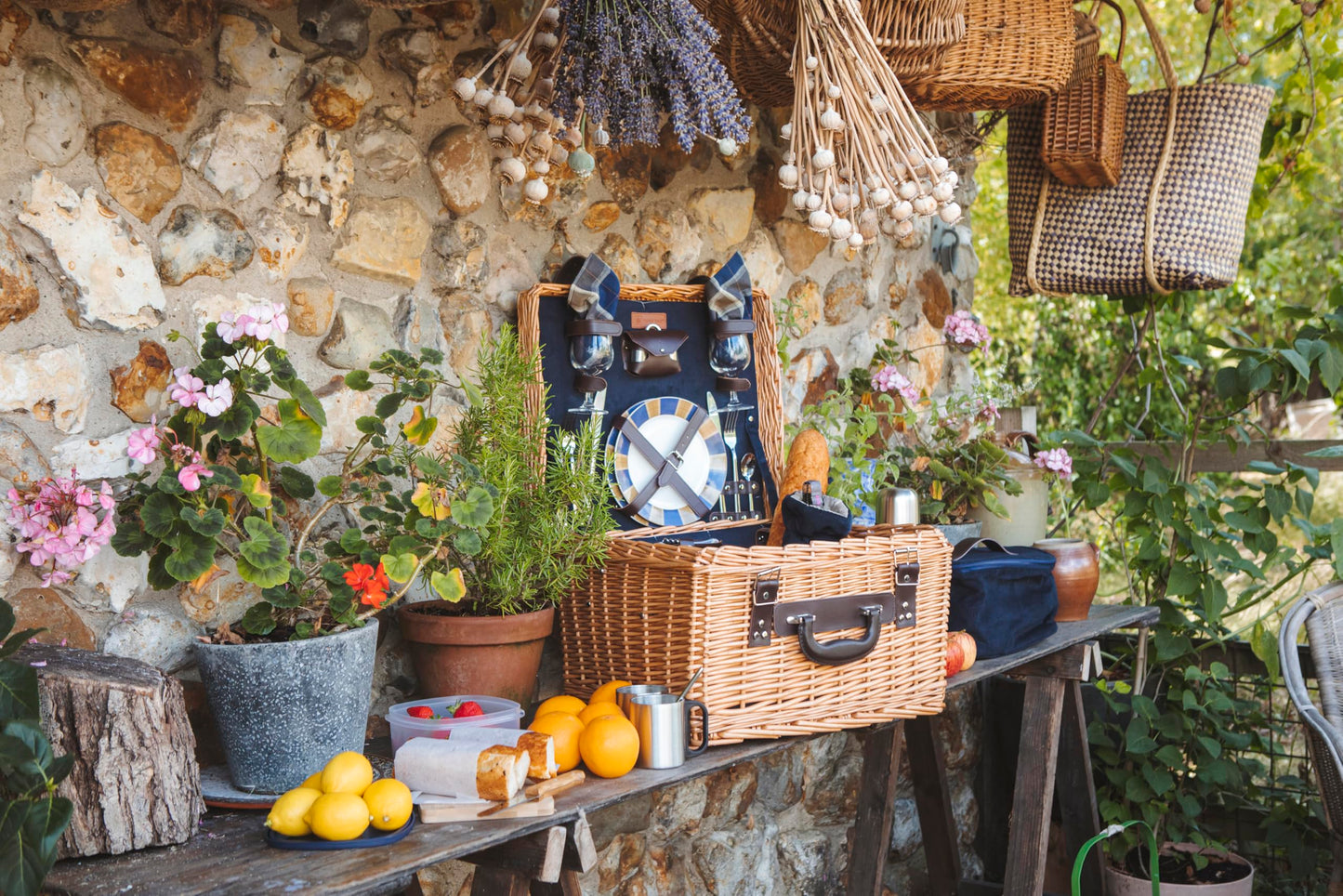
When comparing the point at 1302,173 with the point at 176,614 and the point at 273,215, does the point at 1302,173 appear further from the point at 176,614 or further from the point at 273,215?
the point at 176,614

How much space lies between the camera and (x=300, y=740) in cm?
137

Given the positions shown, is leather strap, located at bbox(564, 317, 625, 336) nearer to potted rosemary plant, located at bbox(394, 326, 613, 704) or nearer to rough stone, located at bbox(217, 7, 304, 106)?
potted rosemary plant, located at bbox(394, 326, 613, 704)

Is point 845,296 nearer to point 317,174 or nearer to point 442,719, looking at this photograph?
point 317,174

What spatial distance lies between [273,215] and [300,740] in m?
0.76

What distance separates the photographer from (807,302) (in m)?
2.65

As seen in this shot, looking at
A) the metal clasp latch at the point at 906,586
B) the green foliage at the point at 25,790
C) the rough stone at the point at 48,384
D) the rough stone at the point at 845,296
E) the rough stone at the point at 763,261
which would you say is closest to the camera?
the green foliage at the point at 25,790

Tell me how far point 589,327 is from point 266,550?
80cm

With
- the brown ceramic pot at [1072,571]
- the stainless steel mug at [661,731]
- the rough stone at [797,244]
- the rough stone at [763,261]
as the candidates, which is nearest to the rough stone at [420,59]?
the rough stone at [763,261]

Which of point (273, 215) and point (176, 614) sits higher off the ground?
point (273, 215)

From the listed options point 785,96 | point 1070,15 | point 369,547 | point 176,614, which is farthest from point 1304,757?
point 176,614

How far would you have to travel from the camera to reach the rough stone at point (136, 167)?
1.46 metres

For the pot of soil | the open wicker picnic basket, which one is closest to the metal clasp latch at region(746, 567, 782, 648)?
the open wicker picnic basket

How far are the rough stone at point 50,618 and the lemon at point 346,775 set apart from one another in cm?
39

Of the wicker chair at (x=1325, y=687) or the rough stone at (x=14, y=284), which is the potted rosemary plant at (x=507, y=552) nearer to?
the rough stone at (x=14, y=284)
